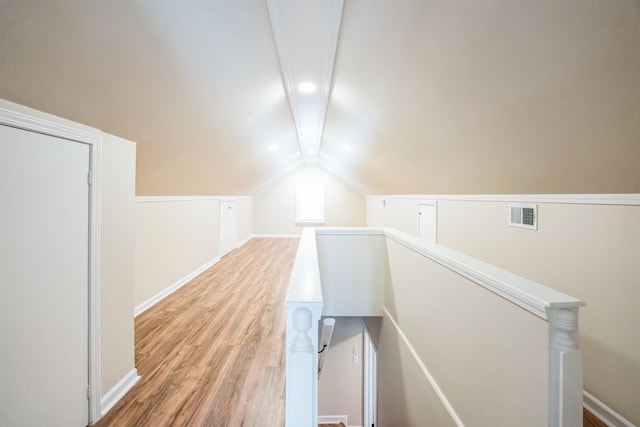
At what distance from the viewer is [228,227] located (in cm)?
593

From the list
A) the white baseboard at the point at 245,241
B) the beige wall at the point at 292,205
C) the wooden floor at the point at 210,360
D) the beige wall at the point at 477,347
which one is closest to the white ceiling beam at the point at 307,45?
the beige wall at the point at 477,347

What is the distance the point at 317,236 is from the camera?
10.6 feet

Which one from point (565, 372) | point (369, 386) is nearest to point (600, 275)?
point (565, 372)

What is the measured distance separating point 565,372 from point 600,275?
4.39 feet

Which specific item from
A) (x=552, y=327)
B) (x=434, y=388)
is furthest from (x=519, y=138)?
(x=434, y=388)

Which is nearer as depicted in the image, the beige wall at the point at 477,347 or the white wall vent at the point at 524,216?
the beige wall at the point at 477,347

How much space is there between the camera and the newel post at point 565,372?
881 millimetres

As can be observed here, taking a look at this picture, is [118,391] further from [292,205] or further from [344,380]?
[292,205]

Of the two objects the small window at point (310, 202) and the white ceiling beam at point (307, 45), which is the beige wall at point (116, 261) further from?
the small window at point (310, 202)

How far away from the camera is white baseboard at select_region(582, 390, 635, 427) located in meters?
1.64

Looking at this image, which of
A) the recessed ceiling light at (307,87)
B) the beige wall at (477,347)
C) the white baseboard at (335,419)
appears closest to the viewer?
the beige wall at (477,347)

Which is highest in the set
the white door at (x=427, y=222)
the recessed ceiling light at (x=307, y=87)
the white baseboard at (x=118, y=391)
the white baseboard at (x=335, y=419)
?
the recessed ceiling light at (x=307, y=87)

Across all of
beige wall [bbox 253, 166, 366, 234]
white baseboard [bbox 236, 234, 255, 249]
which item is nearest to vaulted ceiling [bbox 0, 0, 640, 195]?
white baseboard [bbox 236, 234, 255, 249]

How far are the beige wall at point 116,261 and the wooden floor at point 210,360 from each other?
0.90 ft
